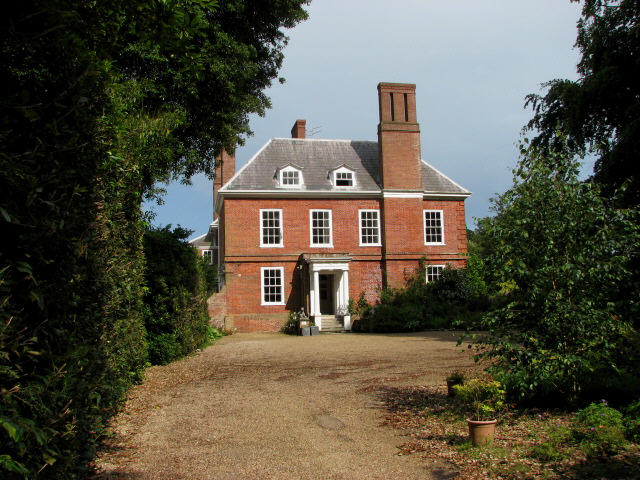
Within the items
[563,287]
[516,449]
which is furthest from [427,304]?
[516,449]

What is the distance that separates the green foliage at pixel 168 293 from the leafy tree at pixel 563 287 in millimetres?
7958

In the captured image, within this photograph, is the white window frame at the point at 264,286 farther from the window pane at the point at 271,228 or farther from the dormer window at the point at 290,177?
the dormer window at the point at 290,177

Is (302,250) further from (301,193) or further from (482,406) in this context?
(482,406)

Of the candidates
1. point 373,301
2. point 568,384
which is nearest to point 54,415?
point 568,384

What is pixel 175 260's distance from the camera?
533 inches

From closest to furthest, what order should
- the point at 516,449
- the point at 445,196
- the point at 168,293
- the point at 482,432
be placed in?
the point at 516,449
the point at 482,432
the point at 168,293
the point at 445,196

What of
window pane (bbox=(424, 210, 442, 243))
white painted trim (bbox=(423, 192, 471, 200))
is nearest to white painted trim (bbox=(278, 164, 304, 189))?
white painted trim (bbox=(423, 192, 471, 200))

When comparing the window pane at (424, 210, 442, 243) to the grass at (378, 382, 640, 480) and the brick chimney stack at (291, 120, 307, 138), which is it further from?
the grass at (378, 382, 640, 480)

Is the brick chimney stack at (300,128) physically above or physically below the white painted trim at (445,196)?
above

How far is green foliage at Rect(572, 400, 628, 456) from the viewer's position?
16.8 ft

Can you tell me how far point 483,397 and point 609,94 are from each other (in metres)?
13.2

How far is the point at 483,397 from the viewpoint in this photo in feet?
22.8

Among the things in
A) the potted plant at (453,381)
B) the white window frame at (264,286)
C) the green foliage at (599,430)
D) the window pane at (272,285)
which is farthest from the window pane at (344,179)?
the green foliage at (599,430)

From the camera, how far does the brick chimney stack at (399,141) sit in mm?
26969
